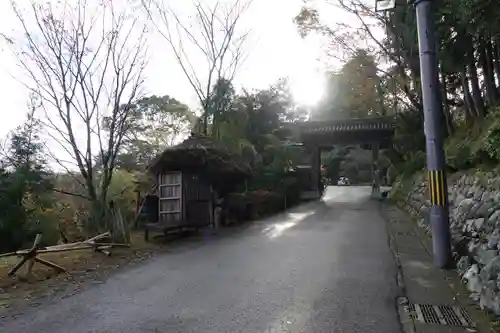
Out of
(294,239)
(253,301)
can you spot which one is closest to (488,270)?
(253,301)

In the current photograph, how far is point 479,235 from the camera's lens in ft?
18.9

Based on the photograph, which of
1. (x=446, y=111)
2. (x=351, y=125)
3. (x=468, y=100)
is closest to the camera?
(x=468, y=100)

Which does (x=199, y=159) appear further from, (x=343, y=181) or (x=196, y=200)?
(x=343, y=181)

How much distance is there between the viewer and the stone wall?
4.39 m

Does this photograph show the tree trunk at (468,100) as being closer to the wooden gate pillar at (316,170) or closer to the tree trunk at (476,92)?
the tree trunk at (476,92)

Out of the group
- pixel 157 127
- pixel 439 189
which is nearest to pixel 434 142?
pixel 439 189

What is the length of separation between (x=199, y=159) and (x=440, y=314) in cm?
822

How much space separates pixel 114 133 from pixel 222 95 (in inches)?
330

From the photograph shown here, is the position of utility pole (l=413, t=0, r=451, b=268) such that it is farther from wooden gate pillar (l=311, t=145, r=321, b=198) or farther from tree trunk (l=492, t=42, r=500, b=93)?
wooden gate pillar (l=311, t=145, r=321, b=198)

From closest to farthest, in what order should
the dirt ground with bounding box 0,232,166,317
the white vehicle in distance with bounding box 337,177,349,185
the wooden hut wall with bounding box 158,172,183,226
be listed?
the dirt ground with bounding box 0,232,166,317
the wooden hut wall with bounding box 158,172,183,226
the white vehicle in distance with bounding box 337,177,349,185

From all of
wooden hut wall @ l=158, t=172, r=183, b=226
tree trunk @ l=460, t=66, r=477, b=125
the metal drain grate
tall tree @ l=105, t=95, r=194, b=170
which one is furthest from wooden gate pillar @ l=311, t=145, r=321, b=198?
the metal drain grate

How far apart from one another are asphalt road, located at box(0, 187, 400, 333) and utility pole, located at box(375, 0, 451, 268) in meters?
0.90

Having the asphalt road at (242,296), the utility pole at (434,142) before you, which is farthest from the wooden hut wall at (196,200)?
the utility pole at (434,142)

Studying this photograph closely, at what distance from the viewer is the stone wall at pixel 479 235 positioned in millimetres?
4391
